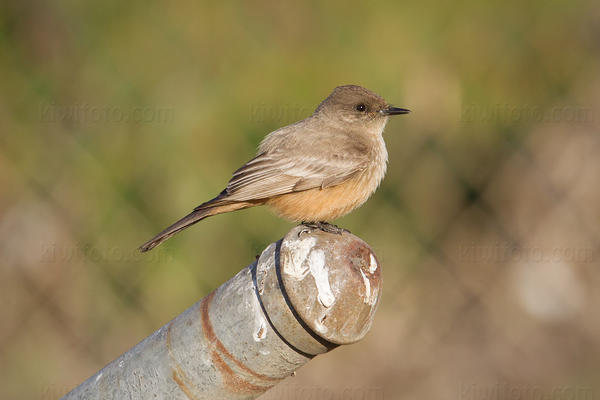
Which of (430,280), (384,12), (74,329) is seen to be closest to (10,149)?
(74,329)

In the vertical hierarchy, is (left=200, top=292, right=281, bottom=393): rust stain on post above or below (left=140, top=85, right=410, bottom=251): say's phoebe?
above

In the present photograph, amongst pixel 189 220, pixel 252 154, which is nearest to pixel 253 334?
pixel 189 220

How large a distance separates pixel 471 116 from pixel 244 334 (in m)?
4.49

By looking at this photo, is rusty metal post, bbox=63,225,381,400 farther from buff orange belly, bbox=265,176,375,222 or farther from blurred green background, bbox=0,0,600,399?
blurred green background, bbox=0,0,600,399

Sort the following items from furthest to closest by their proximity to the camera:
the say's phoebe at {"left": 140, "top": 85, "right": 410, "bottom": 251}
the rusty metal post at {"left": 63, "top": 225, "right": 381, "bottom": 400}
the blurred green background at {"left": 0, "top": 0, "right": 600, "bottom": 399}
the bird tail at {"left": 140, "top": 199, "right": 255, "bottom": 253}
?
the blurred green background at {"left": 0, "top": 0, "right": 600, "bottom": 399} → the say's phoebe at {"left": 140, "top": 85, "right": 410, "bottom": 251} → the bird tail at {"left": 140, "top": 199, "right": 255, "bottom": 253} → the rusty metal post at {"left": 63, "top": 225, "right": 381, "bottom": 400}

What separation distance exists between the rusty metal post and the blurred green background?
3.72 meters

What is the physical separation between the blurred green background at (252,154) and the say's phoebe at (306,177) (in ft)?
4.36

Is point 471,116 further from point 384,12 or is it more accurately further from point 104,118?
point 104,118

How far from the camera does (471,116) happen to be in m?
6.08

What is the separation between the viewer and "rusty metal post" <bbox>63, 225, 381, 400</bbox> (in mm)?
1961

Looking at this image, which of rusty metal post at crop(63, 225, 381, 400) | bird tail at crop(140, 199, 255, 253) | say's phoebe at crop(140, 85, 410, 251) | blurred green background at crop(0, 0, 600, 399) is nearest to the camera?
rusty metal post at crop(63, 225, 381, 400)

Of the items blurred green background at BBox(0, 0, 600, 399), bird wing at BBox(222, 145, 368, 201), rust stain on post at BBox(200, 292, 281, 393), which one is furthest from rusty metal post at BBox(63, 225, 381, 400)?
blurred green background at BBox(0, 0, 600, 399)

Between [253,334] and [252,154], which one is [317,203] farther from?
[253,334]

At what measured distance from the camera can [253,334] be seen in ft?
6.43
